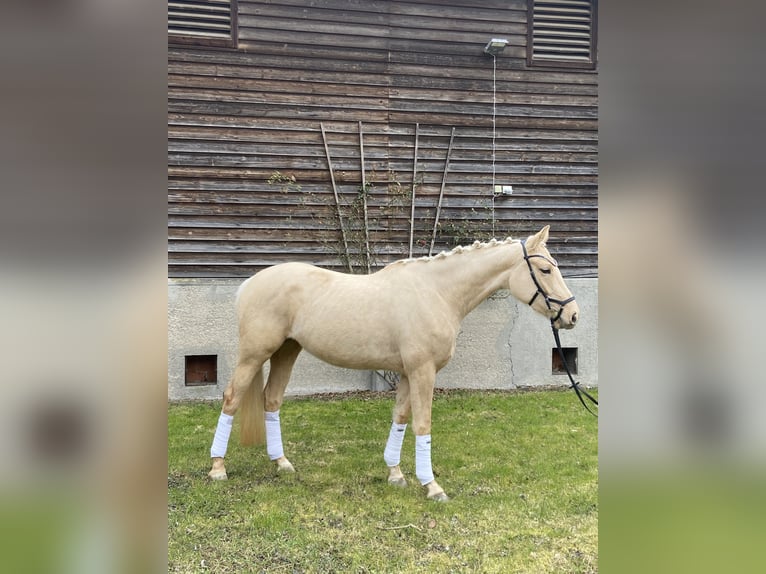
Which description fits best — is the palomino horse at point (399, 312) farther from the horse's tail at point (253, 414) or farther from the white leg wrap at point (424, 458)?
the horse's tail at point (253, 414)

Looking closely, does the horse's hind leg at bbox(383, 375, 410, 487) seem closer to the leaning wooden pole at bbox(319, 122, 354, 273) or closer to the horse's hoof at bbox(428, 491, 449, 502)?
the horse's hoof at bbox(428, 491, 449, 502)

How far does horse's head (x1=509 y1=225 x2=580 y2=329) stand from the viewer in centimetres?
334

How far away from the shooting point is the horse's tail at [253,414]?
156 inches

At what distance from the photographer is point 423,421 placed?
3.46 meters

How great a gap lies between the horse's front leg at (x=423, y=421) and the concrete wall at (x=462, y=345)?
10.4ft

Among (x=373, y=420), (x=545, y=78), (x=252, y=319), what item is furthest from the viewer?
(x=545, y=78)

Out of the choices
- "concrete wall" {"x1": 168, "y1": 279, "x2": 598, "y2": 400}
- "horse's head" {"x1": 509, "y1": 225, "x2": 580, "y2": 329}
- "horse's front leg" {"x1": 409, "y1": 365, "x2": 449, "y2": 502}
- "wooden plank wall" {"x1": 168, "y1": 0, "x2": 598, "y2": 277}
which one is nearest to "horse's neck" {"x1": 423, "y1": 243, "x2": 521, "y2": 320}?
"horse's head" {"x1": 509, "y1": 225, "x2": 580, "y2": 329}

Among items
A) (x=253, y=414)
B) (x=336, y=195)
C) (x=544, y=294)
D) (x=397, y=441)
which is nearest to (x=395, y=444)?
(x=397, y=441)

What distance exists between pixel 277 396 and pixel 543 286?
2210 millimetres
